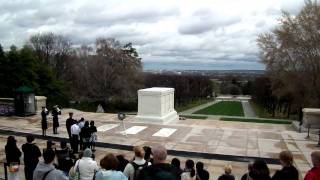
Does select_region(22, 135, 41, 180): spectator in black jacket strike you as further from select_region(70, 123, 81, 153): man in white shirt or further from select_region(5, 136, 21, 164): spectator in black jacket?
select_region(70, 123, 81, 153): man in white shirt

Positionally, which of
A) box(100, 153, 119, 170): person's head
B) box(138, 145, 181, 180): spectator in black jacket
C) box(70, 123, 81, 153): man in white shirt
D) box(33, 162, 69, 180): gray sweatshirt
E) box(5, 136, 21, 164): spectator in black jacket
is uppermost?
box(138, 145, 181, 180): spectator in black jacket

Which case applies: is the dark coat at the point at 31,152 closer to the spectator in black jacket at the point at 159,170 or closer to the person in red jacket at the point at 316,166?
the spectator in black jacket at the point at 159,170

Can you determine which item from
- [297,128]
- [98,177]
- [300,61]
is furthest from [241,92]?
[98,177]

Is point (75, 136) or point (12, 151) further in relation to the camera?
point (75, 136)

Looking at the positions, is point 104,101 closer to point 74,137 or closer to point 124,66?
point 124,66

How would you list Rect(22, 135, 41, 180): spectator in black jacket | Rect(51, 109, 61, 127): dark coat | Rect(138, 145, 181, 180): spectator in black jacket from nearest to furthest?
Rect(138, 145, 181, 180): spectator in black jacket
Rect(22, 135, 41, 180): spectator in black jacket
Rect(51, 109, 61, 127): dark coat

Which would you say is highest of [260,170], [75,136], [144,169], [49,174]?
[144,169]

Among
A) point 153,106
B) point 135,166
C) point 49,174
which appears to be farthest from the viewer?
point 153,106

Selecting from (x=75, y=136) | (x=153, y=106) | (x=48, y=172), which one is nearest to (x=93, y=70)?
(x=153, y=106)

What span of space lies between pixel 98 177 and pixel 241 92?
167 metres

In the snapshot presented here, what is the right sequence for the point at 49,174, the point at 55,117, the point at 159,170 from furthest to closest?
the point at 55,117 < the point at 49,174 < the point at 159,170

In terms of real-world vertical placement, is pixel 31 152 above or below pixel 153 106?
above

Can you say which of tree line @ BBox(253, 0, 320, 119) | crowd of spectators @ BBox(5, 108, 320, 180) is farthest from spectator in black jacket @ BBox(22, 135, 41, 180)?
tree line @ BBox(253, 0, 320, 119)

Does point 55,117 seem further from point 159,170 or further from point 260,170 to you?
point 159,170
